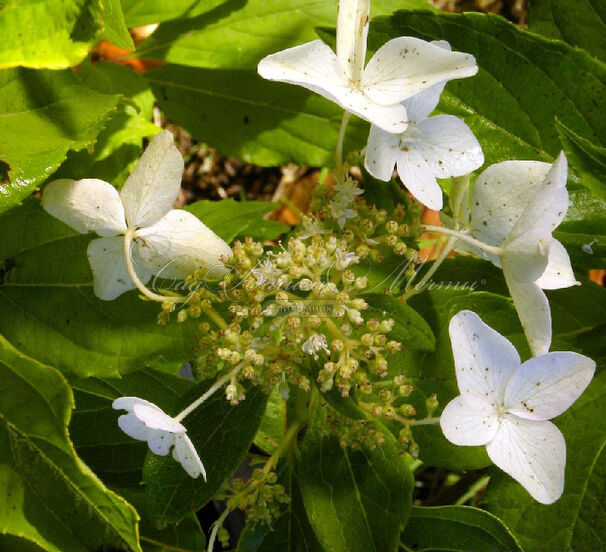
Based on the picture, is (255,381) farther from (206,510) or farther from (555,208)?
(206,510)

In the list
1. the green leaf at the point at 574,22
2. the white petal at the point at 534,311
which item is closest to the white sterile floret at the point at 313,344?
the white petal at the point at 534,311

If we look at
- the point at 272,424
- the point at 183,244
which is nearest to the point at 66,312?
the point at 183,244

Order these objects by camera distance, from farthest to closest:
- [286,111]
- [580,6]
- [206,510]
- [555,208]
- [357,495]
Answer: [206,510] < [286,111] < [580,6] < [357,495] < [555,208]

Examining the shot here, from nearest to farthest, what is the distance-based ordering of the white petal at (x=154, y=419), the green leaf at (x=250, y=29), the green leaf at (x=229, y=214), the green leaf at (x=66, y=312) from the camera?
the white petal at (x=154, y=419) < the green leaf at (x=66, y=312) < the green leaf at (x=229, y=214) < the green leaf at (x=250, y=29)

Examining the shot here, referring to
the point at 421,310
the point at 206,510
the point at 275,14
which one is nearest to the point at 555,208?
the point at 421,310

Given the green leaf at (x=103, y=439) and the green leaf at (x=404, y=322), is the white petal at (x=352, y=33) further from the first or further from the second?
the green leaf at (x=103, y=439)

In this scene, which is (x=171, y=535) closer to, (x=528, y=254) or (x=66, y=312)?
(x=66, y=312)
